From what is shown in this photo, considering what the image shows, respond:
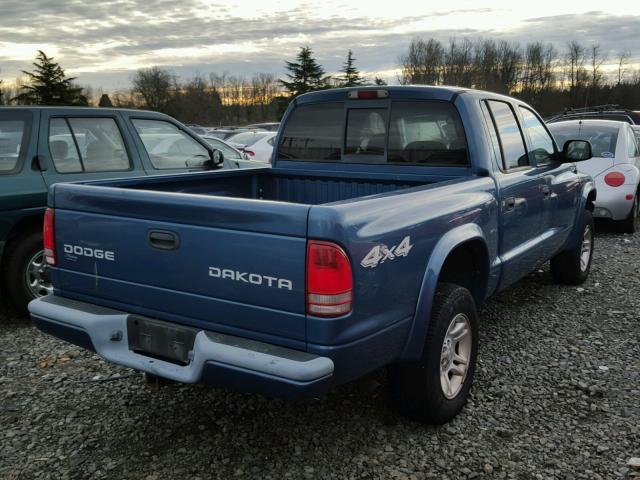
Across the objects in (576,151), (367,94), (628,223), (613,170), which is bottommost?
(628,223)

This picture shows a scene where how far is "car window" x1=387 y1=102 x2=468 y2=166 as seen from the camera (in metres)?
3.90

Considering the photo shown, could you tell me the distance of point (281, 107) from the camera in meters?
45.6

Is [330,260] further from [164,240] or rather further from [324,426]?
[324,426]

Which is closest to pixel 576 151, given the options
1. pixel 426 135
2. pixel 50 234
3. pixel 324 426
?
pixel 426 135

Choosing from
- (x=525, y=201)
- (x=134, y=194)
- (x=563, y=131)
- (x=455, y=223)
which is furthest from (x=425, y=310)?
(x=563, y=131)

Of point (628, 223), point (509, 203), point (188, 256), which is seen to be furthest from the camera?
point (628, 223)

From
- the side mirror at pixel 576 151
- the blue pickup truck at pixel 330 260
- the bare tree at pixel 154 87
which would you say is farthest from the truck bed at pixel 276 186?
the bare tree at pixel 154 87

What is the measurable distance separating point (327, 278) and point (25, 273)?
144 inches

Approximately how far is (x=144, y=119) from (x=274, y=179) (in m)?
2.06

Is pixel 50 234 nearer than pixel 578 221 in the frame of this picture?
Yes

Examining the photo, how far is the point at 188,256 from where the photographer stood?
2.65 m

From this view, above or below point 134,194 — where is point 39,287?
below

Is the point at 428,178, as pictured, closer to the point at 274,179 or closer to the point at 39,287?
the point at 274,179

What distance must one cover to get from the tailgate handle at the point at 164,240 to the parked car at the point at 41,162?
2710 millimetres
